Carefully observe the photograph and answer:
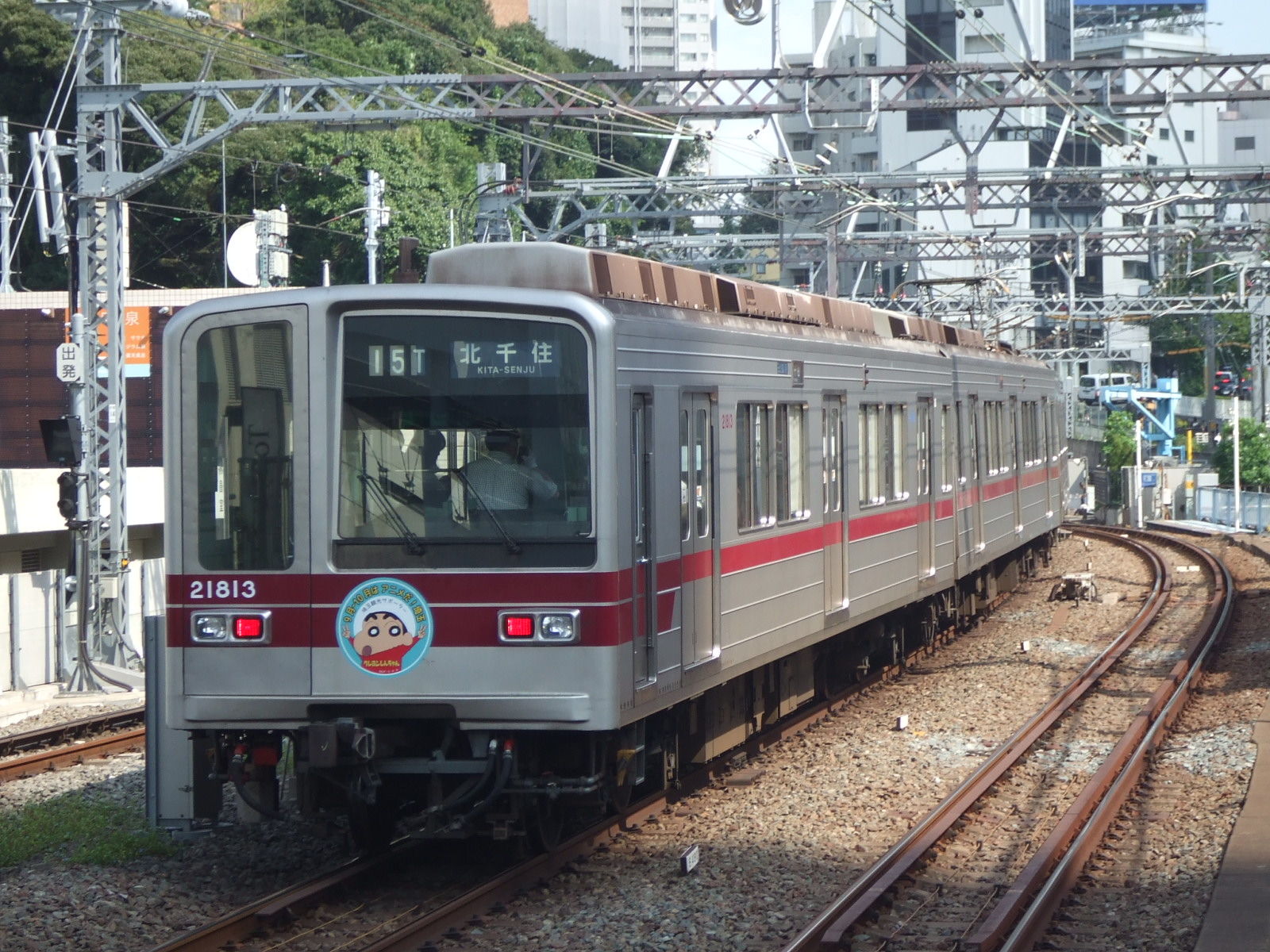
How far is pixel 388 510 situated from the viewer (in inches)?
285

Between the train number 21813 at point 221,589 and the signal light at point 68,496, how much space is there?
28.2 feet

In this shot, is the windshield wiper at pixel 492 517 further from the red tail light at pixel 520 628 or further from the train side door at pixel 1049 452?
the train side door at pixel 1049 452

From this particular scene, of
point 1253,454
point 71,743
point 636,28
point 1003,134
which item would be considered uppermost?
point 636,28

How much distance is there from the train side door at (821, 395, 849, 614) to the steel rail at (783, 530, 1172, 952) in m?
1.44

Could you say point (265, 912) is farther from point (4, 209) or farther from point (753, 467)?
point (4, 209)

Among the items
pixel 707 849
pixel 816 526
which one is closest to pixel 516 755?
pixel 707 849

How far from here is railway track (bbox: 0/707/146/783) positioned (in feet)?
36.6

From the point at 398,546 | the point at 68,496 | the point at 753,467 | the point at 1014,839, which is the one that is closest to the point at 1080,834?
the point at 1014,839

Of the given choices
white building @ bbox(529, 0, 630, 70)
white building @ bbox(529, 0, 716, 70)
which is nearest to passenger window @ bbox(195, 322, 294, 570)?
white building @ bbox(529, 0, 630, 70)

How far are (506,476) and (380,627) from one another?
2.72 ft

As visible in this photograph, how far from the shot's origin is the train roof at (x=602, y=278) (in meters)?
7.93

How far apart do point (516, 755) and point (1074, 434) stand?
43.2m

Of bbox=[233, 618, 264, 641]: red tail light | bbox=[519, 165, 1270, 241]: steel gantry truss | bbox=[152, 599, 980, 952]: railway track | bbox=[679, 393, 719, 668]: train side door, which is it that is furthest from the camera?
bbox=[519, 165, 1270, 241]: steel gantry truss

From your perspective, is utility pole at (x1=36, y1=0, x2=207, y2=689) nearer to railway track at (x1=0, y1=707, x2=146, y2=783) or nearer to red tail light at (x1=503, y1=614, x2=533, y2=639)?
railway track at (x1=0, y1=707, x2=146, y2=783)
